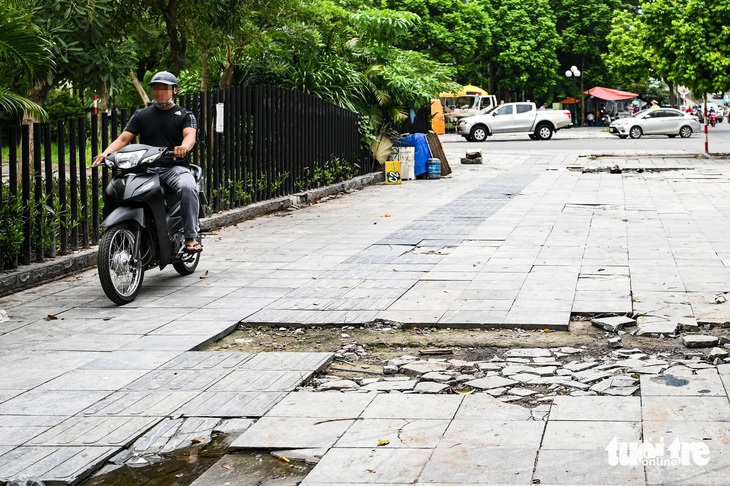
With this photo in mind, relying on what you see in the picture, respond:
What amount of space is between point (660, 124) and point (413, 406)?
1605 inches

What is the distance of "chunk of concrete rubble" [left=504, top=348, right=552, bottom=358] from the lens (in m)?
6.10

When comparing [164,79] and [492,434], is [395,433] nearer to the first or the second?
[492,434]

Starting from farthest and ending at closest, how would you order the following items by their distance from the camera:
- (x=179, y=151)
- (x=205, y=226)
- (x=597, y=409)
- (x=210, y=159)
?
(x=210, y=159), (x=205, y=226), (x=179, y=151), (x=597, y=409)

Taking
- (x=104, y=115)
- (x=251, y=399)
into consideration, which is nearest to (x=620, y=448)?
(x=251, y=399)

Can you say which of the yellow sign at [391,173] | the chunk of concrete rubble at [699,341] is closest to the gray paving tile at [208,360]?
the chunk of concrete rubble at [699,341]

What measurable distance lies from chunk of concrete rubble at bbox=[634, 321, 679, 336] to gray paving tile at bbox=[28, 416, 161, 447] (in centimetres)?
324

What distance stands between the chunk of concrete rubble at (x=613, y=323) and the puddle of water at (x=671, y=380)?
4.13 ft

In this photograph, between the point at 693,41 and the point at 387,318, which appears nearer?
the point at 387,318

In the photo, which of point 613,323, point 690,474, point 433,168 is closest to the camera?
point 690,474

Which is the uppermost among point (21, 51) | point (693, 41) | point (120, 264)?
point (693, 41)

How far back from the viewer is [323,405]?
5102mm

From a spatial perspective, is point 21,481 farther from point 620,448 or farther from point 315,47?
point 315,47

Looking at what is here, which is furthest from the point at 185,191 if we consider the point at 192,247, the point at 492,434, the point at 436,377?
the point at 492,434

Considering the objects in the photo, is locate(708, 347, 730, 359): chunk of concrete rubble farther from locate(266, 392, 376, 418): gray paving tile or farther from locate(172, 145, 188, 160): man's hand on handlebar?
locate(172, 145, 188, 160): man's hand on handlebar
